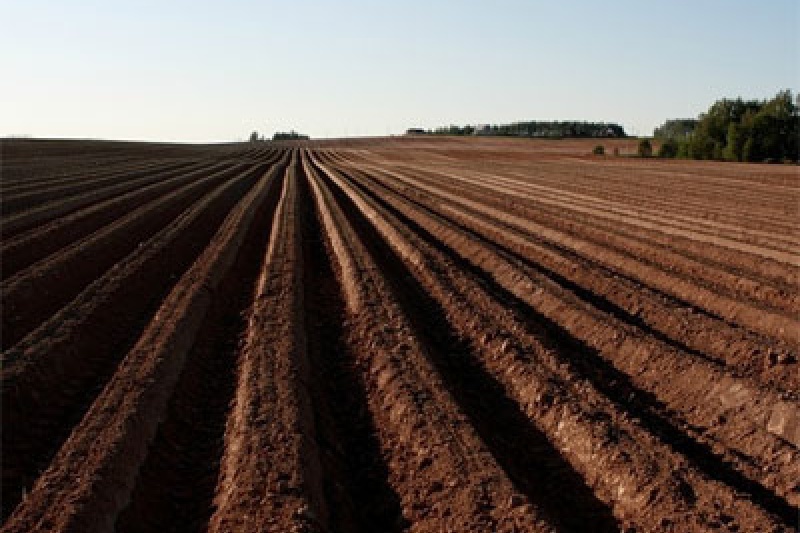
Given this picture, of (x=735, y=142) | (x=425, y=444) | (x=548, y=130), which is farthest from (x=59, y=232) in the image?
(x=548, y=130)

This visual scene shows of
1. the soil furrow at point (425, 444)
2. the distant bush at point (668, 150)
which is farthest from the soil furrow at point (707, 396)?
the distant bush at point (668, 150)

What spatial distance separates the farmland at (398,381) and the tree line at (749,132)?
47.6m

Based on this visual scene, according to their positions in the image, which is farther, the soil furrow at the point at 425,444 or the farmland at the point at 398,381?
the farmland at the point at 398,381

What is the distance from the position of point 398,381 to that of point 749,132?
62179 millimetres

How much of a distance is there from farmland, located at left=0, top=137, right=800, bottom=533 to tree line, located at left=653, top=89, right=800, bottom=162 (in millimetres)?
47552

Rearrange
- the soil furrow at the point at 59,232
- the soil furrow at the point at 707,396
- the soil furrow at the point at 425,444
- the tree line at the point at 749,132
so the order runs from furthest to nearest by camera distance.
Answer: the tree line at the point at 749,132
the soil furrow at the point at 59,232
the soil furrow at the point at 707,396
the soil furrow at the point at 425,444

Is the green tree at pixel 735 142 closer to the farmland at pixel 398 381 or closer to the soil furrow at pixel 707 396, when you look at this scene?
the farmland at pixel 398 381

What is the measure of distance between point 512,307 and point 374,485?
6156mm

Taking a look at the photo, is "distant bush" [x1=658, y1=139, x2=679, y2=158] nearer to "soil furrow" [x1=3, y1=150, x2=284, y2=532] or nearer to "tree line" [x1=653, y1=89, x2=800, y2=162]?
"tree line" [x1=653, y1=89, x2=800, y2=162]

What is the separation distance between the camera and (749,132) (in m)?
64.4

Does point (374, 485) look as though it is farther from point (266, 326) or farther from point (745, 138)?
point (745, 138)

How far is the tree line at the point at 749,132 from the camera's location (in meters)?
63.2

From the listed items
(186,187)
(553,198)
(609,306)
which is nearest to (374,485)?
(609,306)

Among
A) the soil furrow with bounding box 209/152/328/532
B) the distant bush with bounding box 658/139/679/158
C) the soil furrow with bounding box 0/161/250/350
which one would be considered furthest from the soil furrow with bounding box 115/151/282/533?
the distant bush with bounding box 658/139/679/158
